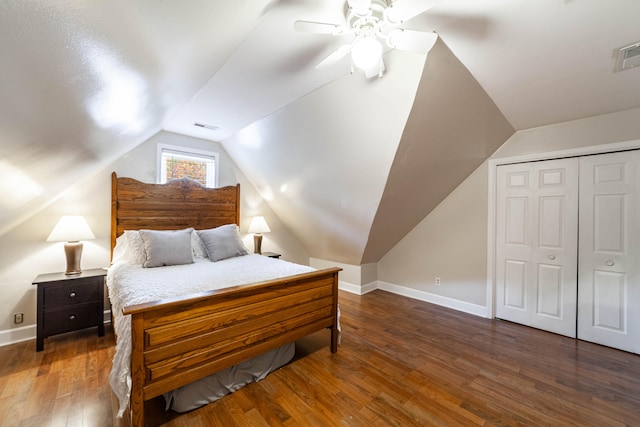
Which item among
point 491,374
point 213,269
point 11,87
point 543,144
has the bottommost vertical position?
point 491,374

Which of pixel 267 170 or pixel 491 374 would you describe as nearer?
pixel 491 374

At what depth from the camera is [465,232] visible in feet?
11.3

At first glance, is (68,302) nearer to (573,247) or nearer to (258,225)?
(258,225)

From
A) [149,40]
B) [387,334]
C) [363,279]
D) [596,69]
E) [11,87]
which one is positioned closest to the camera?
[11,87]

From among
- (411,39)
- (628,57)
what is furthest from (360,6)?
(628,57)

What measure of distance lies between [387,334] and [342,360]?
729mm

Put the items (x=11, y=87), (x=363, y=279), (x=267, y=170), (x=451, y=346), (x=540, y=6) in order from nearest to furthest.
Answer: (x=11, y=87) < (x=540, y=6) < (x=451, y=346) < (x=267, y=170) < (x=363, y=279)

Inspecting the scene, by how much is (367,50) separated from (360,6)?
0.19 meters

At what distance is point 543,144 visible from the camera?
288 centimetres

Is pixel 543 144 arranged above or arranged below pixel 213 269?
above

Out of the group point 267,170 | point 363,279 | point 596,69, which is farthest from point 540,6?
point 363,279

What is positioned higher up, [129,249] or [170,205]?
[170,205]

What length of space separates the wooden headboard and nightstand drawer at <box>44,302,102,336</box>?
0.75 metres

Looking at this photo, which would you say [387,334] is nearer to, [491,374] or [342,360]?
[342,360]
